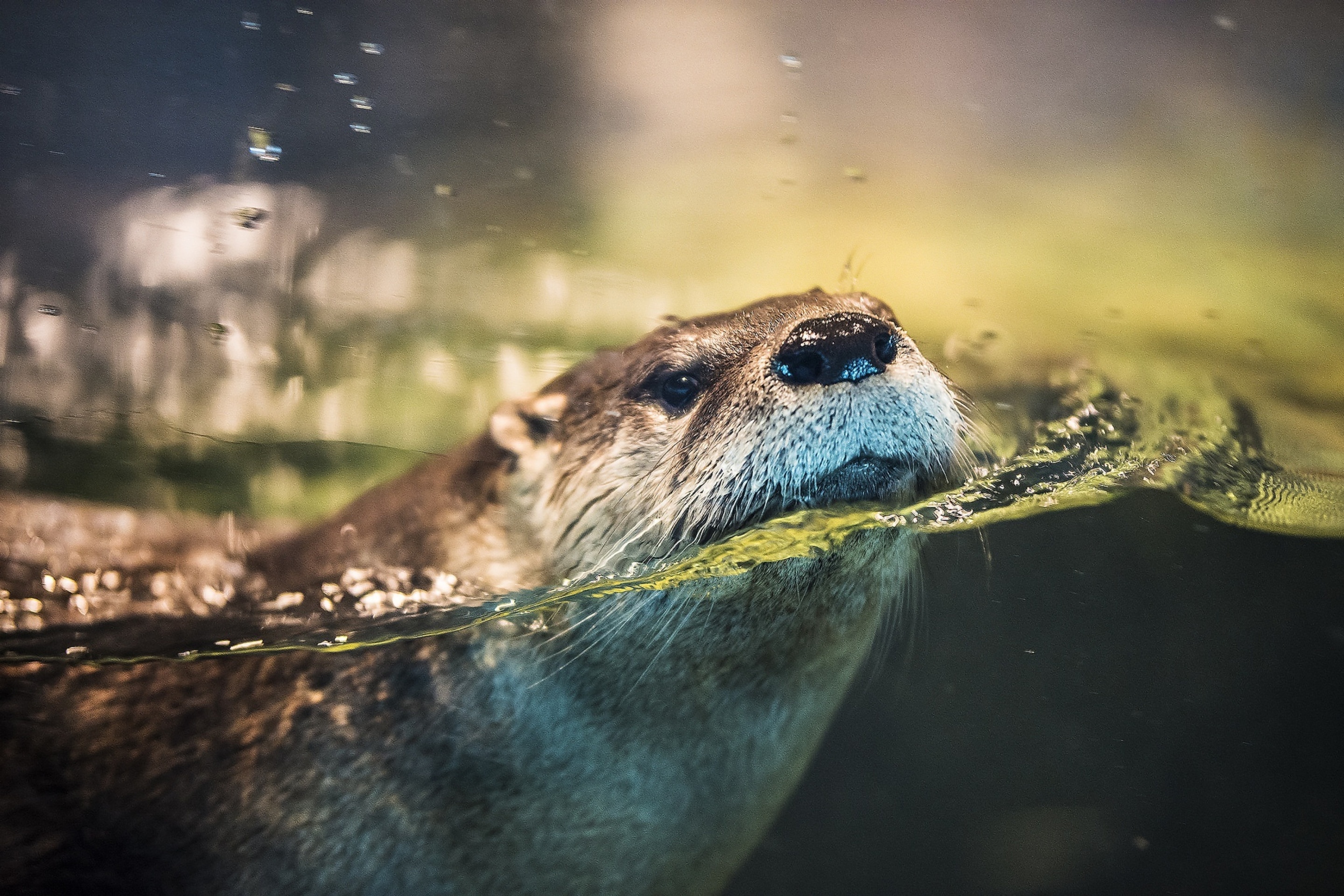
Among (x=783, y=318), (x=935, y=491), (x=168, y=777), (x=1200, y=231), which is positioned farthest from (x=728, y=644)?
(x=1200, y=231)

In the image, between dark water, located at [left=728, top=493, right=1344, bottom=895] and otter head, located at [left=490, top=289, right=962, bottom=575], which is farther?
dark water, located at [left=728, top=493, right=1344, bottom=895]

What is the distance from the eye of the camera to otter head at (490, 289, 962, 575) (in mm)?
1611

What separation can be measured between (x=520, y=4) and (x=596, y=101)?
43 centimetres

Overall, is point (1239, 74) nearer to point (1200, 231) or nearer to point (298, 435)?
point (1200, 231)

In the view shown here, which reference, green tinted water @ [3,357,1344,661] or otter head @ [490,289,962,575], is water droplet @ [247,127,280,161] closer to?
green tinted water @ [3,357,1344,661]

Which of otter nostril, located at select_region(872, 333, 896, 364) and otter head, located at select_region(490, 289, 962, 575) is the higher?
otter nostril, located at select_region(872, 333, 896, 364)

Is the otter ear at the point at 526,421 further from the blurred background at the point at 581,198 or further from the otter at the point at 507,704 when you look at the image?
the blurred background at the point at 581,198

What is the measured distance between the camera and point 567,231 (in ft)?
8.63

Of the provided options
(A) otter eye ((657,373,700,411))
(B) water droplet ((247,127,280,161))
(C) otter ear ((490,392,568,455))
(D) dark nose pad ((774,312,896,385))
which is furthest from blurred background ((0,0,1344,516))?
(D) dark nose pad ((774,312,896,385))

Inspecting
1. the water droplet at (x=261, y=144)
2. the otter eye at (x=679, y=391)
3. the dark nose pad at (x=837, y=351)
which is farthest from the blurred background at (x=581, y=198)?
the dark nose pad at (x=837, y=351)

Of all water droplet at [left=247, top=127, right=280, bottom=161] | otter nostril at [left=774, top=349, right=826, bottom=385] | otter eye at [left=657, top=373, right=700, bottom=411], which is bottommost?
otter eye at [left=657, top=373, right=700, bottom=411]

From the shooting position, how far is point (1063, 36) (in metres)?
2.48

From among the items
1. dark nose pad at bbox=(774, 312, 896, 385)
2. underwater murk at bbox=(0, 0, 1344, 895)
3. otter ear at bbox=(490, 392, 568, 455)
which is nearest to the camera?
dark nose pad at bbox=(774, 312, 896, 385)

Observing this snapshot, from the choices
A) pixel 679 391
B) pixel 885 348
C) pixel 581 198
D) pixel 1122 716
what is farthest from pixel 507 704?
pixel 1122 716
